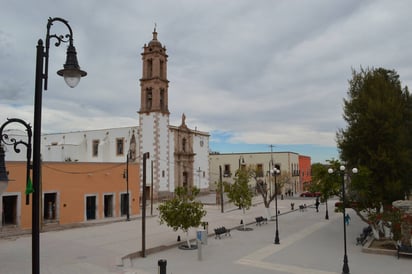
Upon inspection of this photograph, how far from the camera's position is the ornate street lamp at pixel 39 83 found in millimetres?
6129

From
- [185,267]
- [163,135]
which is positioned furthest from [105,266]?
[163,135]

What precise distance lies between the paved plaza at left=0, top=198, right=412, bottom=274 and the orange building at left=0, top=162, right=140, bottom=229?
246cm

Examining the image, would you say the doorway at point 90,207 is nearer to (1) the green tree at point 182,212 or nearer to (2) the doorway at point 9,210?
(2) the doorway at point 9,210

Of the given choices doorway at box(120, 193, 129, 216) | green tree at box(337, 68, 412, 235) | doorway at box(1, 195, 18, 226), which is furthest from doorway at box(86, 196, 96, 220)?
green tree at box(337, 68, 412, 235)

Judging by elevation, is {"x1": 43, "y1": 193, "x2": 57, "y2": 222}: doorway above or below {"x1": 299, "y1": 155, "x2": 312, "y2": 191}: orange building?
below

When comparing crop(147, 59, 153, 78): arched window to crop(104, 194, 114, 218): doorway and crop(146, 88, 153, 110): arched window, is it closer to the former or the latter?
crop(146, 88, 153, 110): arched window

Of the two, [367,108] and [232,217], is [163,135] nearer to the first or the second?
[232,217]

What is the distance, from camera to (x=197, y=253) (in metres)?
18.2

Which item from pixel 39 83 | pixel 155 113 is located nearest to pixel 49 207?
pixel 155 113

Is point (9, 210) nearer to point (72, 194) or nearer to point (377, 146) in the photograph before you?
point (72, 194)

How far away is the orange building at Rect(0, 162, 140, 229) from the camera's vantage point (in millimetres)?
24906

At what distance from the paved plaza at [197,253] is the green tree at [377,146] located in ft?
11.1

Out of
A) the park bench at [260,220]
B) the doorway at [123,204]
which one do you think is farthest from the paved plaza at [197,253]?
the doorway at [123,204]

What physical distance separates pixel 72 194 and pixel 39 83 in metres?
24.0
